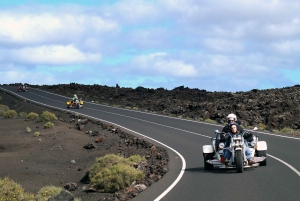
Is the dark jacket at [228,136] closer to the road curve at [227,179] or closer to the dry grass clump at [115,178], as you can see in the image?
the road curve at [227,179]

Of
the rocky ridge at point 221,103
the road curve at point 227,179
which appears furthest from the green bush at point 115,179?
the rocky ridge at point 221,103

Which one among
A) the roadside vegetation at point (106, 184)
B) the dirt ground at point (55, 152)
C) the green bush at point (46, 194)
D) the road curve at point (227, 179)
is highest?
the road curve at point (227, 179)

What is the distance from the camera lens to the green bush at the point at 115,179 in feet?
52.6

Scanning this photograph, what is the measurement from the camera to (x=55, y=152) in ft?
105

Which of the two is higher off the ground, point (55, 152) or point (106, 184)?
point (106, 184)

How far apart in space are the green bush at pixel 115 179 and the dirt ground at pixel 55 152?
0.43 m

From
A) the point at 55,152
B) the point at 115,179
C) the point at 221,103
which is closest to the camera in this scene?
the point at 115,179

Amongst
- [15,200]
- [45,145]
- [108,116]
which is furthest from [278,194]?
[108,116]

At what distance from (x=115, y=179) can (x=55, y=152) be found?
654 inches

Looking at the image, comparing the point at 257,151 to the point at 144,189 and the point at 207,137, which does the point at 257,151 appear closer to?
the point at 144,189

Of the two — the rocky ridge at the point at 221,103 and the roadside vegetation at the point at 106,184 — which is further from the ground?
the rocky ridge at the point at 221,103

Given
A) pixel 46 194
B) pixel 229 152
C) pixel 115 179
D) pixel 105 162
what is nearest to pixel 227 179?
pixel 229 152

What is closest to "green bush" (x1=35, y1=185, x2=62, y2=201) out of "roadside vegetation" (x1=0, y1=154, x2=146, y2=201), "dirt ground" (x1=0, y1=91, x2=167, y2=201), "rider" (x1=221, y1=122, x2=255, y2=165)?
"roadside vegetation" (x1=0, y1=154, x2=146, y2=201)

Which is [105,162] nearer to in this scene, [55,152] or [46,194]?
[46,194]
